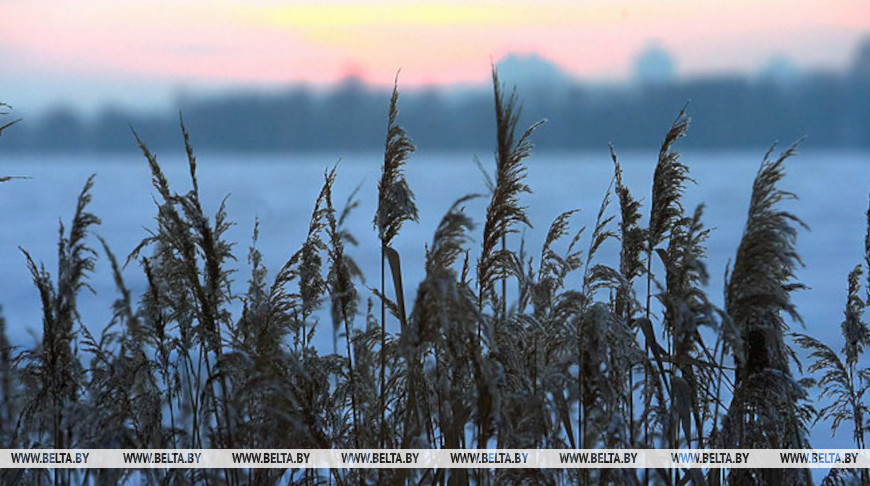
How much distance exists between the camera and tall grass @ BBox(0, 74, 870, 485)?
9.49 feet

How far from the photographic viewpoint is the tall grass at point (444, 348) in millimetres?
2893

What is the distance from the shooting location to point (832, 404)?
12.5 feet

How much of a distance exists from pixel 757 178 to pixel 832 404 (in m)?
1.44

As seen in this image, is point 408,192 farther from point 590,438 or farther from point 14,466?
point 14,466

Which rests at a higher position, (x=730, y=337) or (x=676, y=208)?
(x=676, y=208)

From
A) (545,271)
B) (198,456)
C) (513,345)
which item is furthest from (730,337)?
(198,456)

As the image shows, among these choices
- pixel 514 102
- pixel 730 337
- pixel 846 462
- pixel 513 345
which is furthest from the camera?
pixel 514 102

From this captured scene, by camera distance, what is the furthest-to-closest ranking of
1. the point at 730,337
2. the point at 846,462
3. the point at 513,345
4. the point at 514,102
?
1. the point at 514,102
2. the point at 846,462
3. the point at 513,345
4. the point at 730,337

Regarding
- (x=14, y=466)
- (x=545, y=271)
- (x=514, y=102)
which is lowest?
(x=14, y=466)

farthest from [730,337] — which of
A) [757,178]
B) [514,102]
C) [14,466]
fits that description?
[14,466]

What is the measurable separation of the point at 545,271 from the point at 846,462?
4.71 ft

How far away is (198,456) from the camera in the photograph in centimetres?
325

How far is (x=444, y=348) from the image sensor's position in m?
3.14

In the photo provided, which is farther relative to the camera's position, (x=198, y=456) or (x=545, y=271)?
(x=545, y=271)
